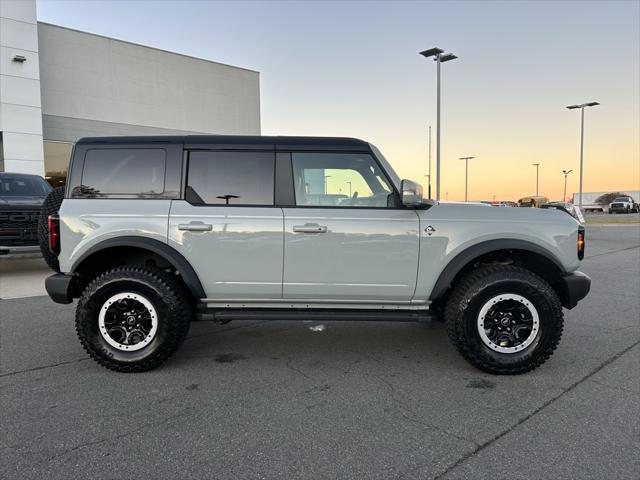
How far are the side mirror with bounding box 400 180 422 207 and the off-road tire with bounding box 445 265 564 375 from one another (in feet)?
2.85

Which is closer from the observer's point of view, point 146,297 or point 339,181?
point 146,297

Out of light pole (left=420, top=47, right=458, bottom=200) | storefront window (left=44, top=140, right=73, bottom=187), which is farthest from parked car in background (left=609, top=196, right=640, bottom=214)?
storefront window (left=44, top=140, right=73, bottom=187)

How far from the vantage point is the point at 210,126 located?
24.6m

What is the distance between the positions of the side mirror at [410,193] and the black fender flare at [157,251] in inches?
73.2

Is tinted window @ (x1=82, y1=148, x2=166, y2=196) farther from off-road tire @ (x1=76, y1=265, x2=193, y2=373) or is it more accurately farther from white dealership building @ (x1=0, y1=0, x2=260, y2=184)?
white dealership building @ (x1=0, y1=0, x2=260, y2=184)

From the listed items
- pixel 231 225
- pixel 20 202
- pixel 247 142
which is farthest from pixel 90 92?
pixel 231 225

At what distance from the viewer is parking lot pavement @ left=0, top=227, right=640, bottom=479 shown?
231 centimetres

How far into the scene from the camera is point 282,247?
3.58 metres

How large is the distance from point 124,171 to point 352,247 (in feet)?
6.83

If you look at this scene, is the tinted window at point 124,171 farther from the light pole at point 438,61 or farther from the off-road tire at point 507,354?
the light pole at point 438,61

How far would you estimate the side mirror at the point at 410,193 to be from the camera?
11.2 ft

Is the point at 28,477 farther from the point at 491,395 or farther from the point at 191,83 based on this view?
the point at 191,83

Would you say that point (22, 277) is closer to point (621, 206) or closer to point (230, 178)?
point (230, 178)

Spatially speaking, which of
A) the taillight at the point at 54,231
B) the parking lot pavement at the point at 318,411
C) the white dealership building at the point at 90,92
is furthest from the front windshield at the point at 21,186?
the white dealership building at the point at 90,92
